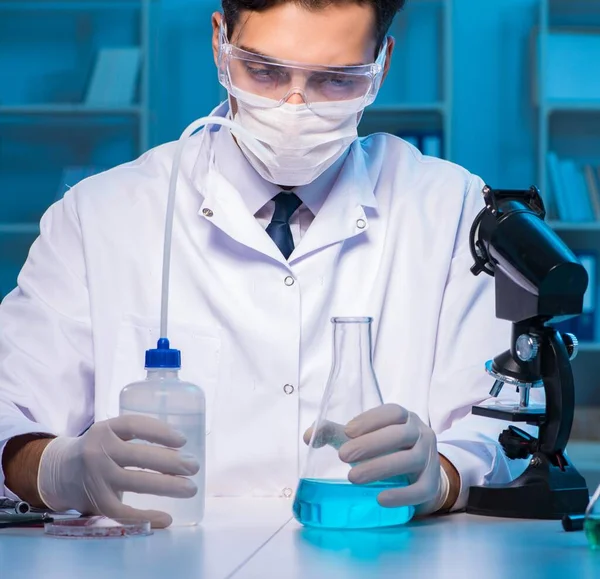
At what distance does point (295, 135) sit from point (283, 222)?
183 millimetres

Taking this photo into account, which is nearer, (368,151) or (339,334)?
(339,334)

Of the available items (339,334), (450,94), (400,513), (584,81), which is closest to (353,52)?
(339,334)

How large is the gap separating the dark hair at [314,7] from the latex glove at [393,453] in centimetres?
73

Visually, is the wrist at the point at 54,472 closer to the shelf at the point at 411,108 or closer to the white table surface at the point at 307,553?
the white table surface at the point at 307,553

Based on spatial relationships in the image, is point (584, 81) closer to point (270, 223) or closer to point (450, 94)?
point (450, 94)

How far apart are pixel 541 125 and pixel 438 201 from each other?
2.00 m

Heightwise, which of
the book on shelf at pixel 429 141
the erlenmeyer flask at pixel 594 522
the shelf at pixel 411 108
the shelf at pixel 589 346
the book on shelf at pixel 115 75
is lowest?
the erlenmeyer flask at pixel 594 522

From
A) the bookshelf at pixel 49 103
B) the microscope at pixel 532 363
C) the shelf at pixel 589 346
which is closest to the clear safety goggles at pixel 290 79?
the microscope at pixel 532 363

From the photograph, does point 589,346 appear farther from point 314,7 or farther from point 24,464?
point 24,464

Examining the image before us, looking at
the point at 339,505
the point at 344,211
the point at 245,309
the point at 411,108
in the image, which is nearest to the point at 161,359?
the point at 339,505

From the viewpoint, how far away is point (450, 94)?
145 inches

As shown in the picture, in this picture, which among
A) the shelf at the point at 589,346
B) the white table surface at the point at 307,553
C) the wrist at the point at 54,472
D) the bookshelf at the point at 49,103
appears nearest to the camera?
the white table surface at the point at 307,553

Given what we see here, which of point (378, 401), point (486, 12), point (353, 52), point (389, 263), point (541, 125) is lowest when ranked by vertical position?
point (378, 401)

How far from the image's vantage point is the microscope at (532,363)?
1135mm
